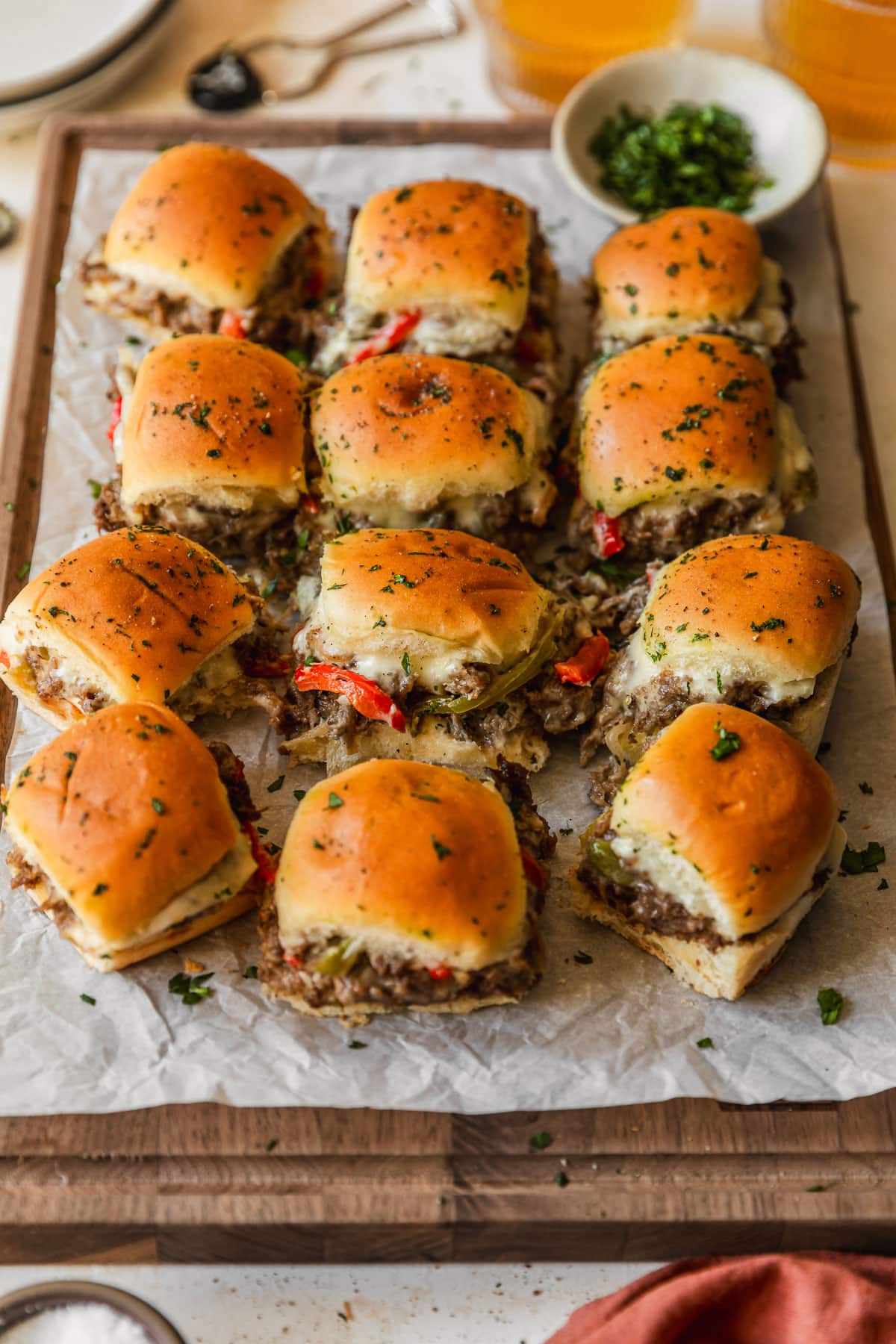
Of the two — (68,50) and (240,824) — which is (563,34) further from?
(240,824)

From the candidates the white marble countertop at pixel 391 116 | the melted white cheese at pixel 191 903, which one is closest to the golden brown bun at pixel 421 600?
the melted white cheese at pixel 191 903

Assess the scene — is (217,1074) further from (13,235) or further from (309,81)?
(309,81)

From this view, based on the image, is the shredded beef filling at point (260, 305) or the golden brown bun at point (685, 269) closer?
the golden brown bun at point (685, 269)

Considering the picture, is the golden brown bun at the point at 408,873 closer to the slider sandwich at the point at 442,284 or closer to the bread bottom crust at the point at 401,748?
the bread bottom crust at the point at 401,748

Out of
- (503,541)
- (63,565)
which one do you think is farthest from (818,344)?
(63,565)

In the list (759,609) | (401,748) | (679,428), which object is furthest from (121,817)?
(679,428)

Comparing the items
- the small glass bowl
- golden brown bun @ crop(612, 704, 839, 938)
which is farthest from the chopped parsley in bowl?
the small glass bowl
